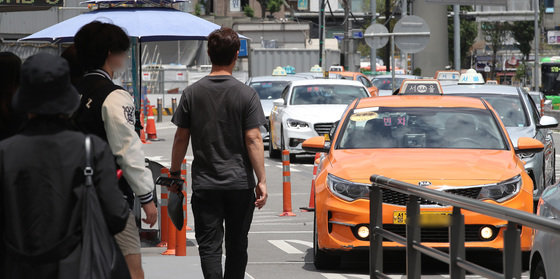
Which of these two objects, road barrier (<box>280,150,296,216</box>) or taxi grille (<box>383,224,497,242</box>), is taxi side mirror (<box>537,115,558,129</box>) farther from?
taxi grille (<box>383,224,497,242</box>)

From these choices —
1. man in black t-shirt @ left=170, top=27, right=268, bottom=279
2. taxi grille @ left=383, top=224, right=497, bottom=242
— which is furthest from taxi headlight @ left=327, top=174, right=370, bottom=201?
taxi grille @ left=383, top=224, right=497, bottom=242

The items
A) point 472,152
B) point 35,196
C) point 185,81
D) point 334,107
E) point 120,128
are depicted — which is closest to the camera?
point 35,196

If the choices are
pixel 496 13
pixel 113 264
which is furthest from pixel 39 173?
pixel 496 13

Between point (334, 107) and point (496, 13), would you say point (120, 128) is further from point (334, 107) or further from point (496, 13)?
point (496, 13)

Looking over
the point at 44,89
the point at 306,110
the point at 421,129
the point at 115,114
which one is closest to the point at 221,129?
the point at 115,114

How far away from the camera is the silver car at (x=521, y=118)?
1409 cm

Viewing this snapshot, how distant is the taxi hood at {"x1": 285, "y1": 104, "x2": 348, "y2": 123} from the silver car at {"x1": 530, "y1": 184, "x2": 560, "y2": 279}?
606 inches

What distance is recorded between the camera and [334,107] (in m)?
23.2

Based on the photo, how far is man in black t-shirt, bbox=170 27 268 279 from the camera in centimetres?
714

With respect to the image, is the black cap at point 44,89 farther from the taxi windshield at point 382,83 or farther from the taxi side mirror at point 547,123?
the taxi windshield at point 382,83

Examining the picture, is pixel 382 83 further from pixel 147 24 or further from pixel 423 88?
pixel 147 24

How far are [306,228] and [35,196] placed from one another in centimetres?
885

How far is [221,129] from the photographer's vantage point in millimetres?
7172

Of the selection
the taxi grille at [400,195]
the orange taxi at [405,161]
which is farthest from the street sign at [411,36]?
the taxi grille at [400,195]
